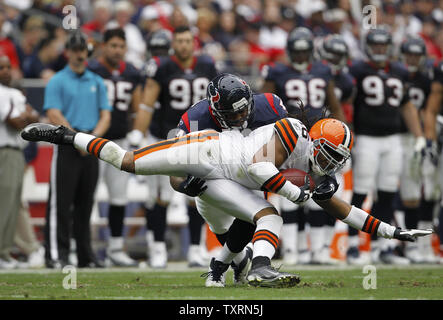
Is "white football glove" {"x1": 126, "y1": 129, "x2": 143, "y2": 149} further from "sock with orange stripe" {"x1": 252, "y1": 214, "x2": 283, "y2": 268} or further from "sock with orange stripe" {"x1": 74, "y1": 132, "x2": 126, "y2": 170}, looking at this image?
"sock with orange stripe" {"x1": 252, "y1": 214, "x2": 283, "y2": 268}

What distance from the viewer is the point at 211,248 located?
32.2 feet

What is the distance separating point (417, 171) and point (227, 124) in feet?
12.6

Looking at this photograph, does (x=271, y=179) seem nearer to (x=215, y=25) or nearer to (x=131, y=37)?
(x=131, y=37)

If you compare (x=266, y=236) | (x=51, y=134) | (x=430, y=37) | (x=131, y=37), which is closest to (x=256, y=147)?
(x=266, y=236)

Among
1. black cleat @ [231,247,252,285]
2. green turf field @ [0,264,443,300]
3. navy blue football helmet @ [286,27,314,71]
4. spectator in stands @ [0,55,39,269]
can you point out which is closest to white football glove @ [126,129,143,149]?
spectator in stands @ [0,55,39,269]

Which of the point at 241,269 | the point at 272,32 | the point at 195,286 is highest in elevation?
the point at 272,32

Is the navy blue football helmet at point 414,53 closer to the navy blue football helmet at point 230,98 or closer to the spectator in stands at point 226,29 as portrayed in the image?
the navy blue football helmet at point 230,98

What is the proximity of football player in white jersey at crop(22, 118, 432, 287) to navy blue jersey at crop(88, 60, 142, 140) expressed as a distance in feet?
9.52

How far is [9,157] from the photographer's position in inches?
339

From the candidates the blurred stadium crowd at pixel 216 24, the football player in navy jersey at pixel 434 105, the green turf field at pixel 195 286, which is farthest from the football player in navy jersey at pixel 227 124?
the blurred stadium crowd at pixel 216 24

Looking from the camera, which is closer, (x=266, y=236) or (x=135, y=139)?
Result: (x=266, y=236)

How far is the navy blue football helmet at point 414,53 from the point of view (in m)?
9.70

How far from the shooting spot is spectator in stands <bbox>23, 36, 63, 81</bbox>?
10883 mm

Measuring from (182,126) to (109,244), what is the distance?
9.27 feet
